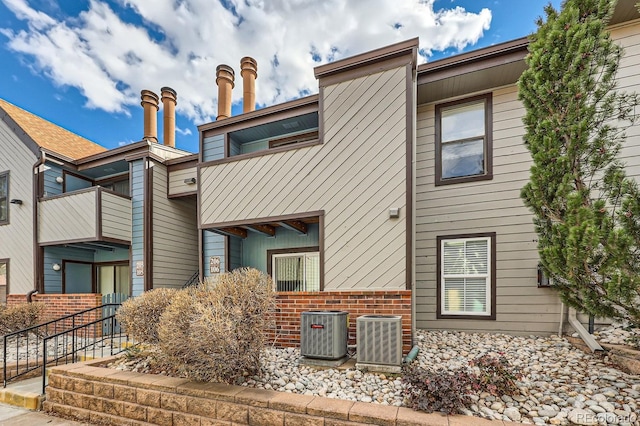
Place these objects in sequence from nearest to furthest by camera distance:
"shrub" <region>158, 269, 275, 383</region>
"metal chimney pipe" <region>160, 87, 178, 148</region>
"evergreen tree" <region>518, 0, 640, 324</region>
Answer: "evergreen tree" <region>518, 0, 640, 324</region>
"shrub" <region>158, 269, 275, 383</region>
"metal chimney pipe" <region>160, 87, 178, 148</region>

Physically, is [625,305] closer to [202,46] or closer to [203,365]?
[203,365]

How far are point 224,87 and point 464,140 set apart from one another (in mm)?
6492

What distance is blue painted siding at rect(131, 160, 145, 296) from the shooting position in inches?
325

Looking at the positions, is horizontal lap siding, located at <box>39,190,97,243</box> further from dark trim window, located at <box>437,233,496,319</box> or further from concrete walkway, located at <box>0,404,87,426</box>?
dark trim window, located at <box>437,233,496,319</box>

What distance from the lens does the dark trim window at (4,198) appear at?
939cm

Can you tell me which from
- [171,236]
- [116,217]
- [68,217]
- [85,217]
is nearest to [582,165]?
[171,236]

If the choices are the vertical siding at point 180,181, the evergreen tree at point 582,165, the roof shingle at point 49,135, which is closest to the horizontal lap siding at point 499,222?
the evergreen tree at point 582,165

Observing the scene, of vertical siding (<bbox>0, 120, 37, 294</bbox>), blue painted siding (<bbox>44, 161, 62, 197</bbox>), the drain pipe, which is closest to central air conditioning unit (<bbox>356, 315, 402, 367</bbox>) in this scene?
the drain pipe

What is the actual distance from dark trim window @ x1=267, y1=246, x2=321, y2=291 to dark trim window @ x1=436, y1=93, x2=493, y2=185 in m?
3.21

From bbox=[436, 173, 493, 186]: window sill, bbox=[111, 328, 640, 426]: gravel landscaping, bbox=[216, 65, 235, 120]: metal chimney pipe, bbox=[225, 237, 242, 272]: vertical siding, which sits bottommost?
bbox=[111, 328, 640, 426]: gravel landscaping

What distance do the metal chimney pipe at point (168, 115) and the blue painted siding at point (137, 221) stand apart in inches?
73.5

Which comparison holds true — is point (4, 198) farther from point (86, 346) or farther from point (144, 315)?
point (144, 315)

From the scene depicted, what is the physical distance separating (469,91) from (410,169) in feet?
8.17

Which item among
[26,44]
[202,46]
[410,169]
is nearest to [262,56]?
[202,46]
